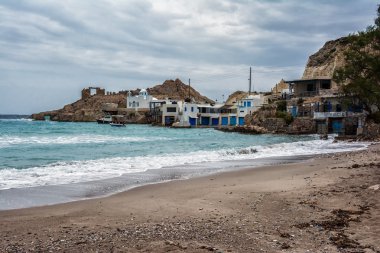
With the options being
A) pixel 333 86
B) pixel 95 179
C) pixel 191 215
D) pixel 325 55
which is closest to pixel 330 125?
pixel 333 86

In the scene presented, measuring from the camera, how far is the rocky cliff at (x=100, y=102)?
131625 mm

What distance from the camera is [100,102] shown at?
14588 cm

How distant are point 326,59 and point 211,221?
300 ft

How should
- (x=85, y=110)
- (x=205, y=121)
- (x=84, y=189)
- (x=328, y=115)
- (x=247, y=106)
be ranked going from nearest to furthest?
(x=84, y=189) → (x=328, y=115) → (x=247, y=106) → (x=205, y=121) → (x=85, y=110)

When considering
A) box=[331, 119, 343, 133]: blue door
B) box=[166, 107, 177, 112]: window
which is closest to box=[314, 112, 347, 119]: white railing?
box=[331, 119, 343, 133]: blue door

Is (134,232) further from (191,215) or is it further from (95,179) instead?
(95,179)

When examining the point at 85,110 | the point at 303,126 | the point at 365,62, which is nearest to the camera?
the point at 365,62

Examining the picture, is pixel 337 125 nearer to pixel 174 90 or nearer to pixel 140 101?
pixel 140 101

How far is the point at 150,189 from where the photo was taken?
12062mm

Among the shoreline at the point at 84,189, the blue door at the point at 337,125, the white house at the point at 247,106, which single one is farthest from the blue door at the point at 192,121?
the shoreline at the point at 84,189

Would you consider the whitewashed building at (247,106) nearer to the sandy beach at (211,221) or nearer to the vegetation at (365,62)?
the vegetation at (365,62)

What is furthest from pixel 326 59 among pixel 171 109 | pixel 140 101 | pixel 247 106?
pixel 140 101

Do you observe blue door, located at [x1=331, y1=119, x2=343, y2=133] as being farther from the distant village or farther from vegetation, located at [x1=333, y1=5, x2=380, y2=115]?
vegetation, located at [x1=333, y1=5, x2=380, y2=115]

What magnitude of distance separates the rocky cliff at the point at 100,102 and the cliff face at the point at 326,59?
4688 cm
